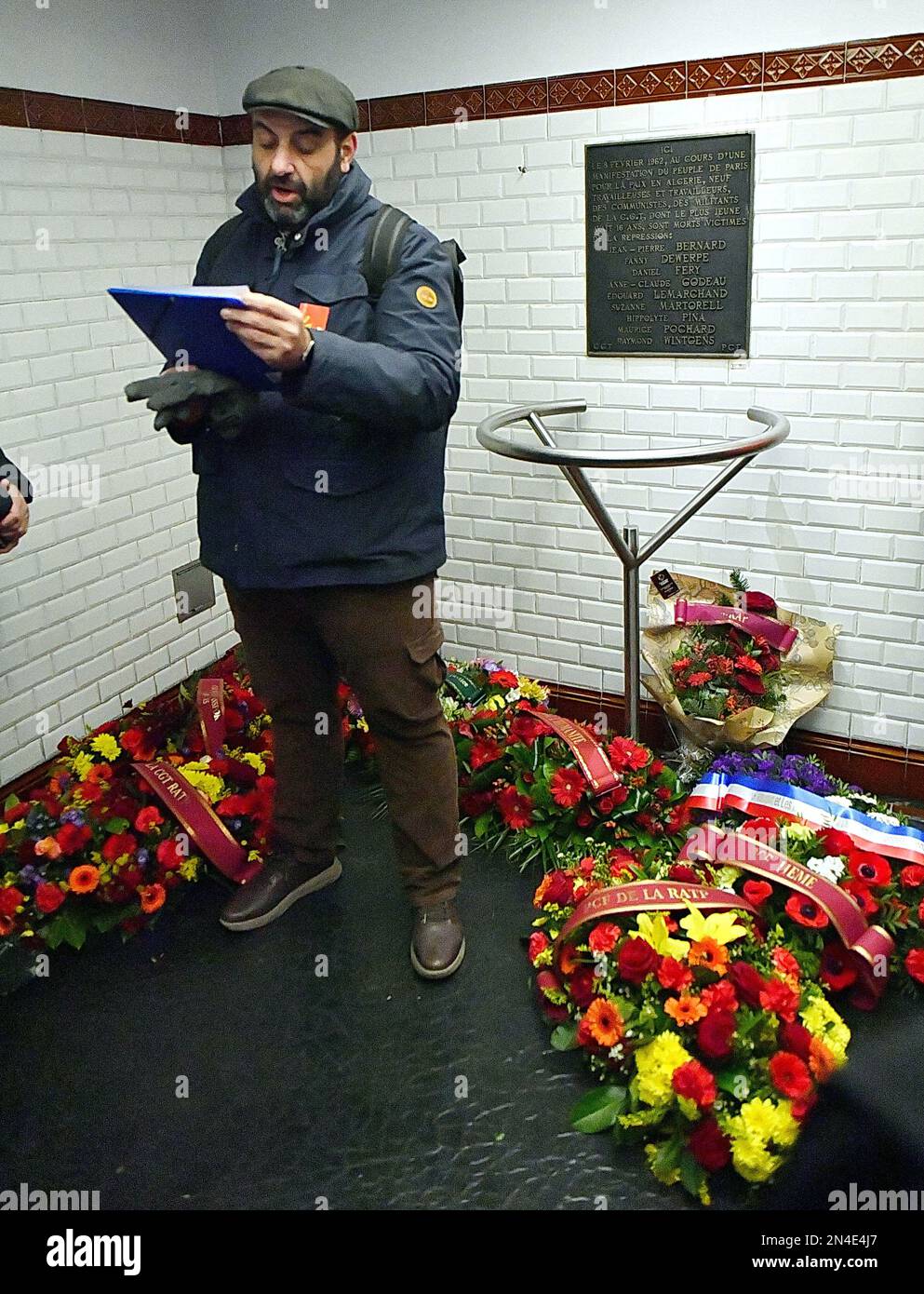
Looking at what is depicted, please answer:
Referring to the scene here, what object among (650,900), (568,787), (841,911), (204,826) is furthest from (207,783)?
(841,911)

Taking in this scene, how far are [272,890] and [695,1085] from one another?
1128 millimetres

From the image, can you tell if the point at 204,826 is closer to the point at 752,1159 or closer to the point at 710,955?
the point at 710,955

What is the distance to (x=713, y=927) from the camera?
2070mm

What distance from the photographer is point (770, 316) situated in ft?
9.33

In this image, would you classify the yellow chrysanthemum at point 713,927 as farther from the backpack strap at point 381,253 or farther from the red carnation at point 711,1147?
the backpack strap at point 381,253

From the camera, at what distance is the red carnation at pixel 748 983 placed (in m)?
1.95

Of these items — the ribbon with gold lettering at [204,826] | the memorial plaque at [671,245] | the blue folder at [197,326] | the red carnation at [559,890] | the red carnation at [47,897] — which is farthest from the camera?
the memorial plaque at [671,245]

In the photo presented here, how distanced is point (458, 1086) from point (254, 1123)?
0.38 meters

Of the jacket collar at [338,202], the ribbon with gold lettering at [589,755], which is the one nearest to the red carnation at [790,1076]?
the ribbon with gold lettering at [589,755]

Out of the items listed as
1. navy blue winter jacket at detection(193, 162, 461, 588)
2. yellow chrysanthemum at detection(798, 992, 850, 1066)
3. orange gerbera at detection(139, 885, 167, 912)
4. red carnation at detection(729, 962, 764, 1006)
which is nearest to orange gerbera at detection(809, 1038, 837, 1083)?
yellow chrysanthemum at detection(798, 992, 850, 1066)

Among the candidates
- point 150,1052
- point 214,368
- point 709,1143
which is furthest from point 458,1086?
point 214,368

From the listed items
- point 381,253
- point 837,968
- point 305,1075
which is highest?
point 381,253

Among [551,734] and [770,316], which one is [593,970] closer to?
[551,734]

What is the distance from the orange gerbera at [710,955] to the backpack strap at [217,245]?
5.28 feet
